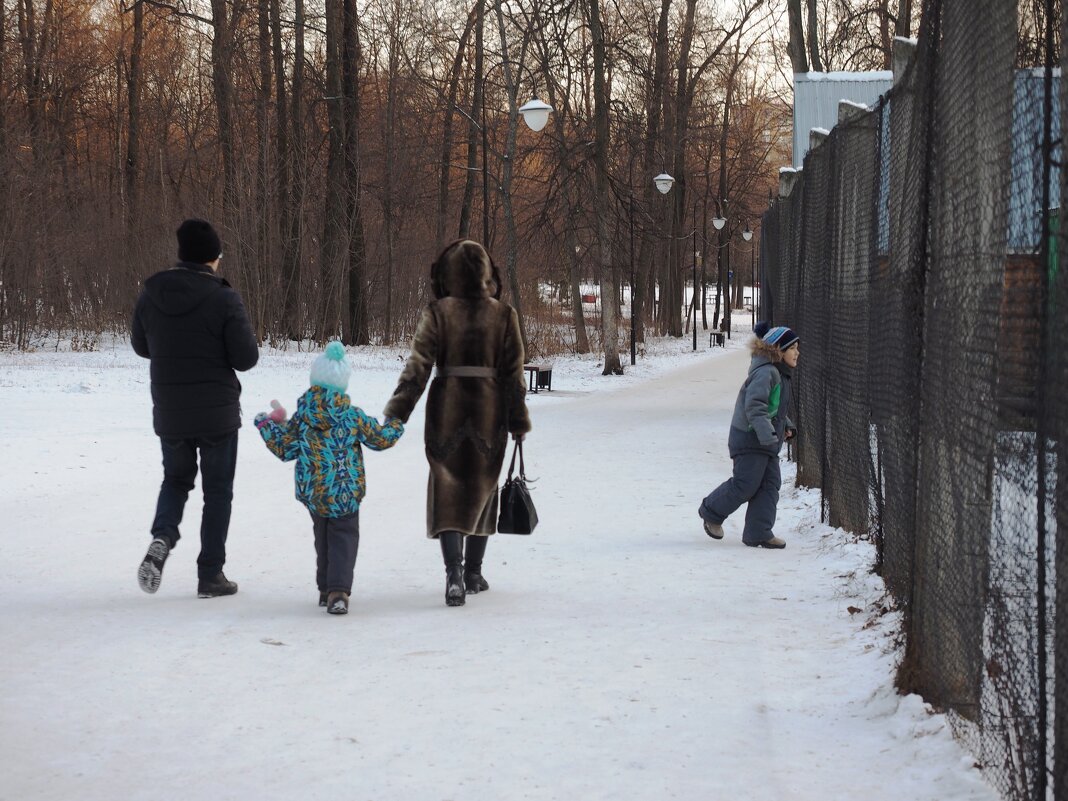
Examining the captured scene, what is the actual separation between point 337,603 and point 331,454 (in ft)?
2.26

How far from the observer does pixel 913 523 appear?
509 cm

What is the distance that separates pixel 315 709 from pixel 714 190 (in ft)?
205

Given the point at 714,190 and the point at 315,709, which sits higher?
the point at 714,190

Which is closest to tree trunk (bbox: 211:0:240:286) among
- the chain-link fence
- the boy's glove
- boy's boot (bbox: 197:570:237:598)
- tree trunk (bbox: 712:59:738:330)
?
tree trunk (bbox: 712:59:738:330)

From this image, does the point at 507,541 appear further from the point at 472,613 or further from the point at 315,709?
the point at 315,709

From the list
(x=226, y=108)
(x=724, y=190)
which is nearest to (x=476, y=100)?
(x=226, y=108)

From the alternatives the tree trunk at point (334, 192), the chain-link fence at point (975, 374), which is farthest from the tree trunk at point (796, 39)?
the chain-link fence at point (975, 374)

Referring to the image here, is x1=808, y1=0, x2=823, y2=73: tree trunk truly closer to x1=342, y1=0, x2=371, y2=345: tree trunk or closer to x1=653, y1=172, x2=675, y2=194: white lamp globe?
x1=653, y1=172, x2=675, y2=194: white lamp globe

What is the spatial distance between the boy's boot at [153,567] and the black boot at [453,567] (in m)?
1.33

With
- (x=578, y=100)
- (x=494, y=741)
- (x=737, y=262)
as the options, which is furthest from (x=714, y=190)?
(x=494, y=741)

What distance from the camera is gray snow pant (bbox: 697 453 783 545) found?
27.5ft

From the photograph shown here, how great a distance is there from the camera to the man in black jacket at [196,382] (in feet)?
21.7

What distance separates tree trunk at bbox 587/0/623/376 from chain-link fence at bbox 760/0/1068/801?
2095 cm

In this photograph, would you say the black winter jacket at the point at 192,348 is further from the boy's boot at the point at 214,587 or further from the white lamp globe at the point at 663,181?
the white lamp globe at the point at 663,181
